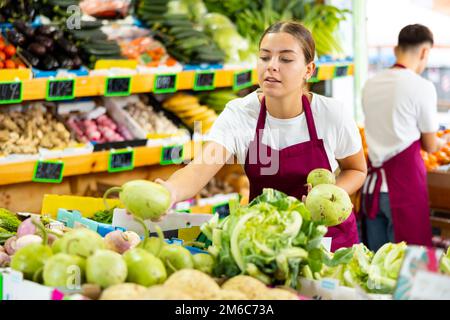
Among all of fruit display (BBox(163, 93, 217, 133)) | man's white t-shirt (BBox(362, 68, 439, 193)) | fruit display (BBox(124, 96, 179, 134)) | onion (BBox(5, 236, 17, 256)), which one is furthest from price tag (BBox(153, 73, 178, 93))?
onion (BBox(5, 236, 17, 256))

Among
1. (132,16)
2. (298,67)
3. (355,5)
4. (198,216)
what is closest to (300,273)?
(198,216)

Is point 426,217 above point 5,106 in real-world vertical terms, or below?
below

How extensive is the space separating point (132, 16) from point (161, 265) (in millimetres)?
3888

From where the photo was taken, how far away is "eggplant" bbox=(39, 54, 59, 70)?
4.62 metres

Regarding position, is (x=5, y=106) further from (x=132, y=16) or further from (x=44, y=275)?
(x=44, y=275)

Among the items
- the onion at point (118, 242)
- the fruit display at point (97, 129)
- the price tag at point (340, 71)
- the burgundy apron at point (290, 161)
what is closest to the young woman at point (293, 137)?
the burgundy apron at point (290, 161)

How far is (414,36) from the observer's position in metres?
5.04

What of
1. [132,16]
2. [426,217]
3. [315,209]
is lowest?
[426,217]

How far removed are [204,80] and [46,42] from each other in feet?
3.70

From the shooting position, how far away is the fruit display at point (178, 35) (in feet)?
17.8

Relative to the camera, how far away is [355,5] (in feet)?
21.6

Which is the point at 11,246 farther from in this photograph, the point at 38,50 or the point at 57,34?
the point at 57,34
